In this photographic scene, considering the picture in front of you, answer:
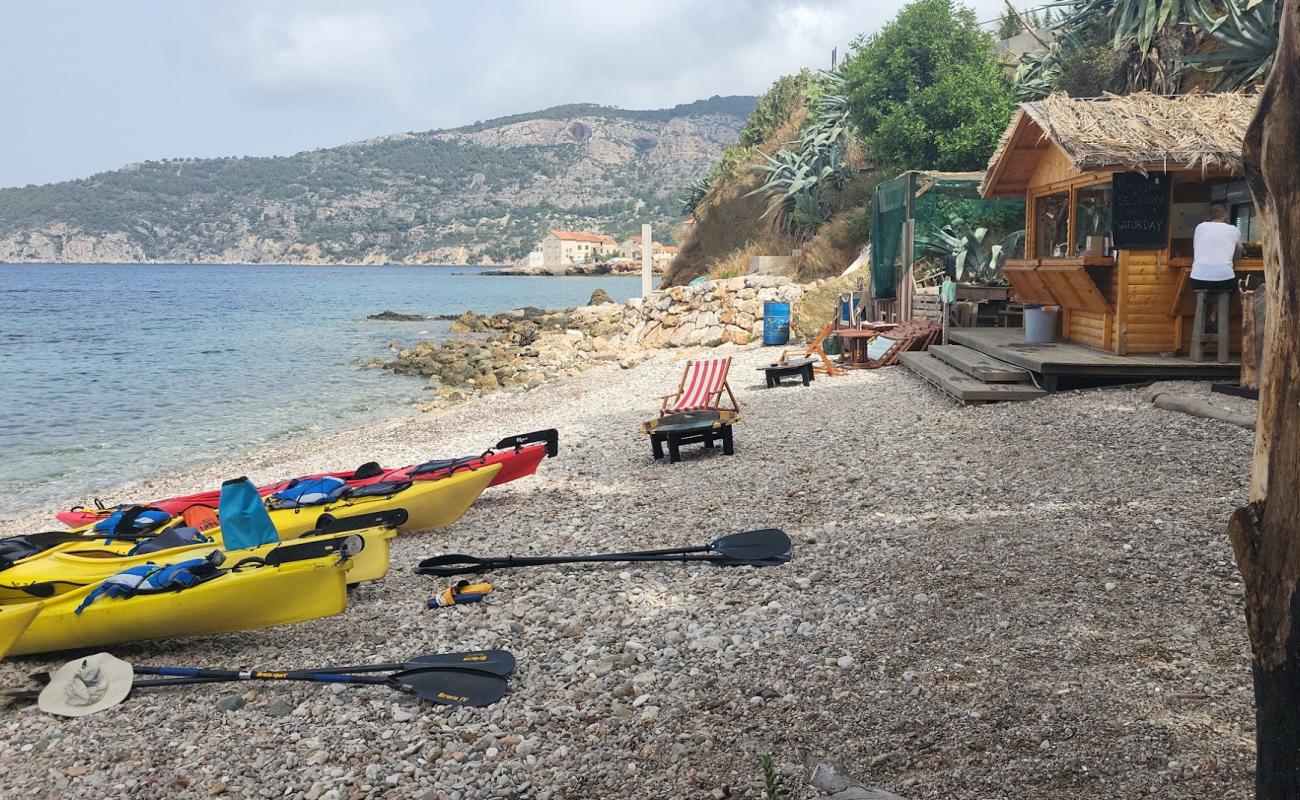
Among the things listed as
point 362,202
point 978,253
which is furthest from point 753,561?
point 362,202

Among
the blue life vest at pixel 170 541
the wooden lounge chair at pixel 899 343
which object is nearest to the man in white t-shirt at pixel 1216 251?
the wooden lounge chair at pixel 899 343

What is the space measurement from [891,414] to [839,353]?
6344mm

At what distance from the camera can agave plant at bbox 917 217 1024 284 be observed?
17.0 metres

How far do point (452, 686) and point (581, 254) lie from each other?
123 m

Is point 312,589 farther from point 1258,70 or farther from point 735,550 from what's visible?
point 1258,70

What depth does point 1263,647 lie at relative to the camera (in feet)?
8.36

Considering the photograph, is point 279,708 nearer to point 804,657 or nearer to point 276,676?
point 276,676

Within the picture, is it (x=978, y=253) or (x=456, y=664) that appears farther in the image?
(x=978, y=253)

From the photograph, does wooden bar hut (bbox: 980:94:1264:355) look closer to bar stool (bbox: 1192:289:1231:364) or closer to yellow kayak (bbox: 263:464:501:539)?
bar stool (bbox: 1192:289:1231:364)

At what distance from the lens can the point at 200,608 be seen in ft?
18.4

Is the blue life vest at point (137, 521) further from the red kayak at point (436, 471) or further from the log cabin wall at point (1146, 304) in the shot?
the log cabin wall at point (1146, 304)

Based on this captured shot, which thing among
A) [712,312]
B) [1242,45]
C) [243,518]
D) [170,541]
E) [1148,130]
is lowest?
[170,541]

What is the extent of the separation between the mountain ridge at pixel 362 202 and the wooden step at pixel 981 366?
13522 cm

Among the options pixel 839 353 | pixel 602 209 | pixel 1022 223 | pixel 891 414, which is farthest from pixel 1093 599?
pixel 602 209
